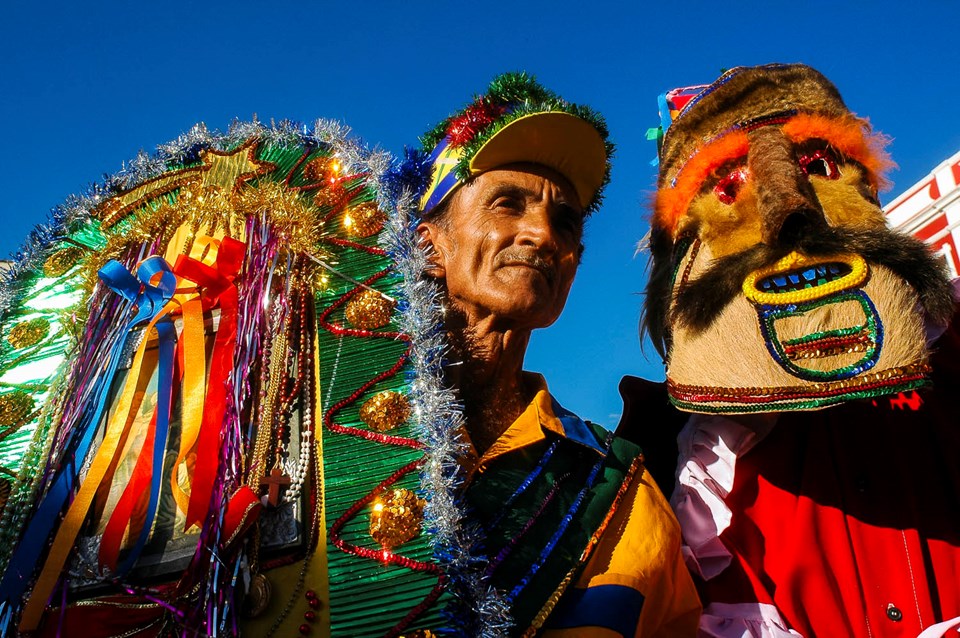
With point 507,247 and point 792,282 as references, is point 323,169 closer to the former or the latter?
point 507,247

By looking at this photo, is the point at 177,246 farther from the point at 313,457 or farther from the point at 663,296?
the point at 663,296

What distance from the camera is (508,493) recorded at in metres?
2.67

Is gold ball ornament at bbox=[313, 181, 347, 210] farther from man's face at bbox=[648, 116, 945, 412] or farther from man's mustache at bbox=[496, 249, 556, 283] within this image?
man's face at bbox=[648, 116, 945, 412]

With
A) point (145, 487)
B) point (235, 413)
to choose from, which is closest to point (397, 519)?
point (235, 413)

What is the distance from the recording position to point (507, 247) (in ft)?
10.5

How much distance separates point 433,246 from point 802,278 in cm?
148

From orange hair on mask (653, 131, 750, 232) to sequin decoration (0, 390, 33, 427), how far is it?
2836mm

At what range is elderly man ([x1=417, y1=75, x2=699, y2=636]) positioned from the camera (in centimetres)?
251

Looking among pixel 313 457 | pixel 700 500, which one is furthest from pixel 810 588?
pixel 313 457

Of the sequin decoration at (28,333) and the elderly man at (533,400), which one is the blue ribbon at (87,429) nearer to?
the sequin decoration at (28,333)

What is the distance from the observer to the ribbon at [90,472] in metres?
2.37

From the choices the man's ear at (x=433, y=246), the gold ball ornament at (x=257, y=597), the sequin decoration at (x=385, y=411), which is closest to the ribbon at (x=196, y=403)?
the gold ball ornament at (x=257, y=597)

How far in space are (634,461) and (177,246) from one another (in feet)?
7.10

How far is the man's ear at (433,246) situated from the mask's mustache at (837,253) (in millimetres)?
1033
